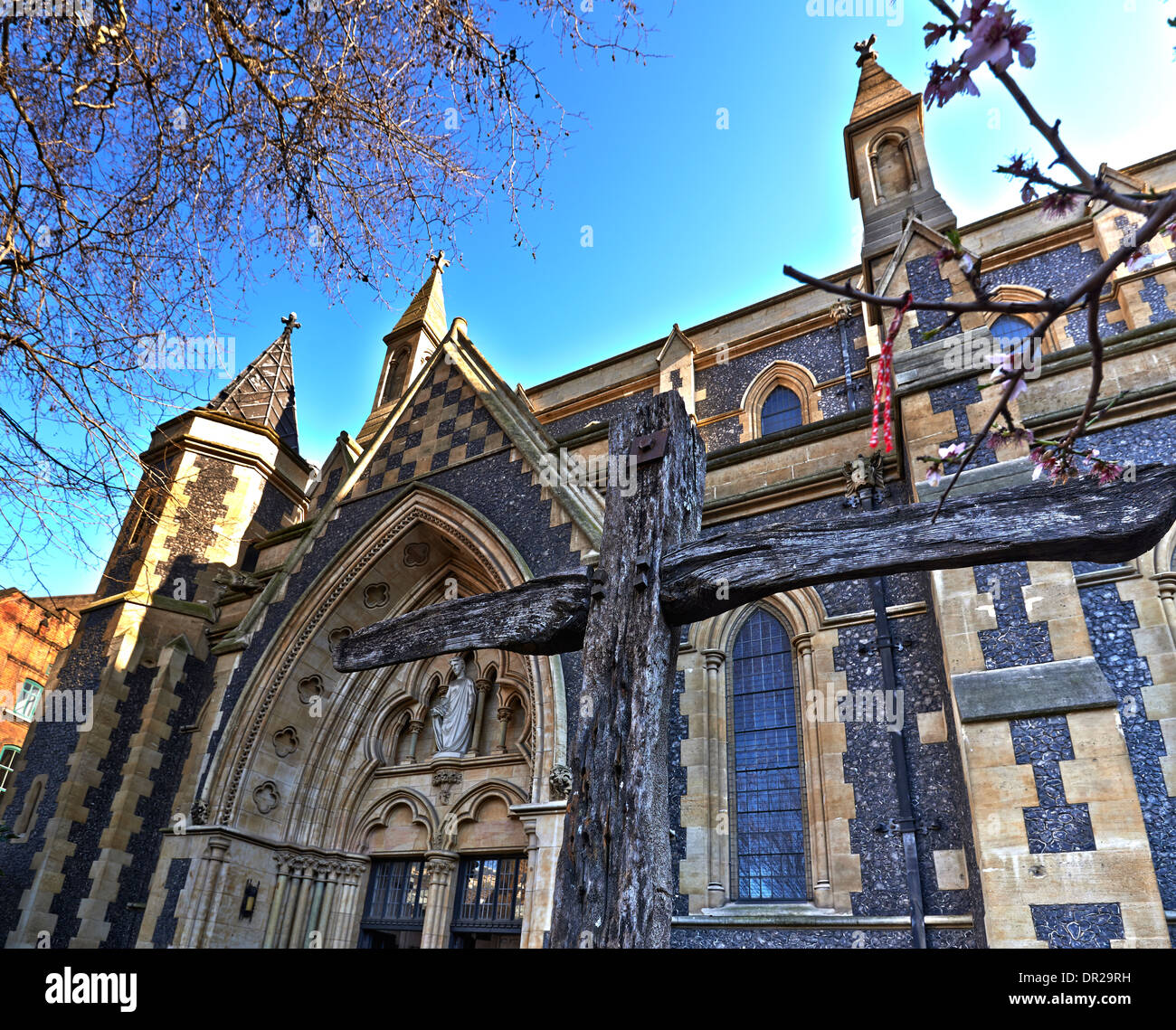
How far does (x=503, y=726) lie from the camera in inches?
419

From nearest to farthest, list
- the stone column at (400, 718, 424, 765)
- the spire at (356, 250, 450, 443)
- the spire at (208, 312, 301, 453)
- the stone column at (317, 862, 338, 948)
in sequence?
the stone column at (317, 862, 338, 948), the stone column at (400, 718, 424, 765), the spire at (208, 312, 301, 453), the spire at (356, 250, 450, 443)

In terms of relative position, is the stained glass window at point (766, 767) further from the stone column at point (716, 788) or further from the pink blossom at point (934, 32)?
the pink blossom at point (934, 32)

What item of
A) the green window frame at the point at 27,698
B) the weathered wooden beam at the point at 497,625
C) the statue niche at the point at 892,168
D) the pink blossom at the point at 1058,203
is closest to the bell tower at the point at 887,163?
the statue niche at the point at 892,168

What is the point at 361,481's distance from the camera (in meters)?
12.6

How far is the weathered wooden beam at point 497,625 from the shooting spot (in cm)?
340

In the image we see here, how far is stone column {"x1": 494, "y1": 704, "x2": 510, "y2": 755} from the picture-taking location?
10.5 metres

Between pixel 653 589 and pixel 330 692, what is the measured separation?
9.64 meters

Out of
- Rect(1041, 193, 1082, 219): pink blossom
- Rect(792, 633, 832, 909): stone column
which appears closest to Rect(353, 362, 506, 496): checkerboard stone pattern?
Rect(792, 633, 832, 909): stone column

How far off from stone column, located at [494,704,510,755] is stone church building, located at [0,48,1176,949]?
0.26ft

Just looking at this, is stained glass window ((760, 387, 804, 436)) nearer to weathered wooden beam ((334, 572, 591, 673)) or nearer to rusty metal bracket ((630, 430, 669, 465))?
rusty metal bracket ((630, 430, 669, 465))
